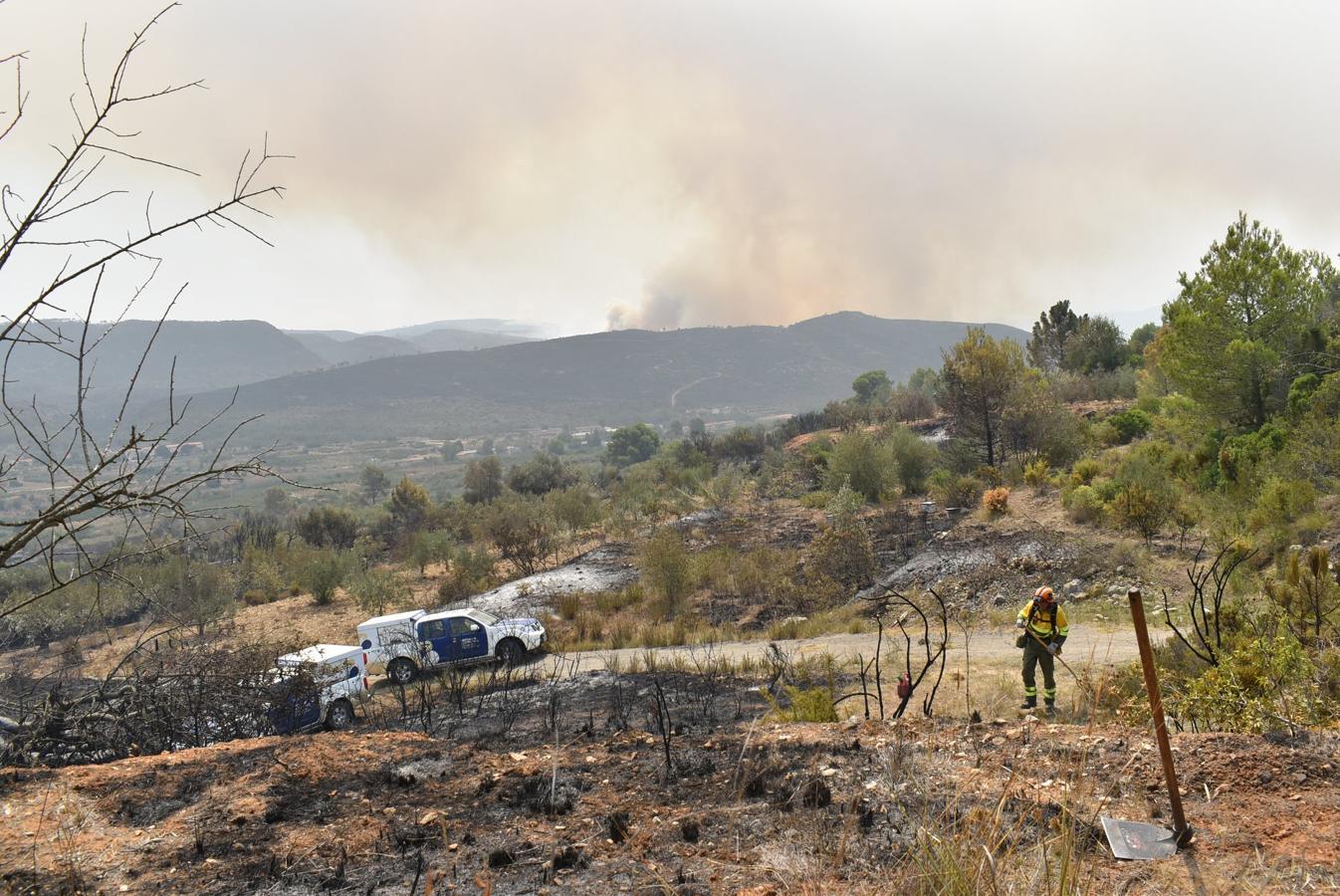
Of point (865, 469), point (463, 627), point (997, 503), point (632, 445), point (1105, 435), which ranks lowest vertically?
point (463, 627)

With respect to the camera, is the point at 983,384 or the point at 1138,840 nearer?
the point at 1138,840

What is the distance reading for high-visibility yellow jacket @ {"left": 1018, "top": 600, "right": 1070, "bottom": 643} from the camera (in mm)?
10367

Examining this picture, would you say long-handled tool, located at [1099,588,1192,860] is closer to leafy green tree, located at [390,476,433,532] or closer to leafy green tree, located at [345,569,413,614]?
leafy green tree, located at [345,569,413,614]

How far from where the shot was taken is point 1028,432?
32906 millimetres

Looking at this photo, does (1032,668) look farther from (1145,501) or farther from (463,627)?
(1145,501)

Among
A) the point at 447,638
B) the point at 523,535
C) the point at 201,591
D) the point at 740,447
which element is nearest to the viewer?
the point at 447,638

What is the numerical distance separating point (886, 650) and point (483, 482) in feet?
141

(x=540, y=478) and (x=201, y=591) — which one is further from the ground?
(x=540, y=478)

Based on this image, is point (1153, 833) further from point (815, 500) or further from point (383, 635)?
point (815, 500)

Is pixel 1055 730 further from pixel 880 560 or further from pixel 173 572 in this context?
pixel 173 572

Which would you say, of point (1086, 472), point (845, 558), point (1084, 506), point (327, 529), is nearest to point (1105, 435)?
point (1086, 472)

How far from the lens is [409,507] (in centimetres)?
4784

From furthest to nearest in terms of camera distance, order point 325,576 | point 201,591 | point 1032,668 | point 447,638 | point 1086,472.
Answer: point 325,576
point 1086,472
point 201,591
point 447,638
point 1032,668

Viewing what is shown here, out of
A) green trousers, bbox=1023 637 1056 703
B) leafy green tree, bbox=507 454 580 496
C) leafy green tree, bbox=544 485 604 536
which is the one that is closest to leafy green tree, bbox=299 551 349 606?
leafy green tree, bbox=544 485 604 536
